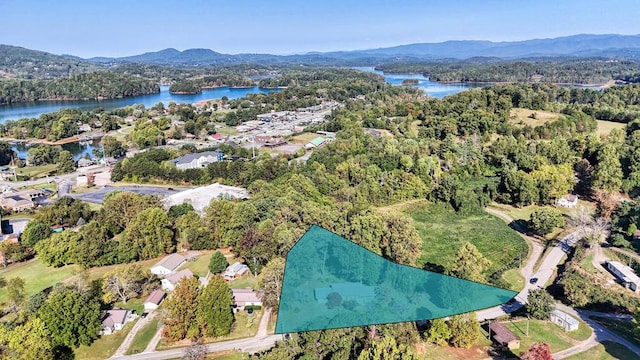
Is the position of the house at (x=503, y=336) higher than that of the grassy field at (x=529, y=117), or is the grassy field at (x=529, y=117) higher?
the grassy field at (x=529, y=117)

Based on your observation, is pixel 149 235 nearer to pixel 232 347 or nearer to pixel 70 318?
pixel 70 318

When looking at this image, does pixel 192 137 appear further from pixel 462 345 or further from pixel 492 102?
pixel 462 345

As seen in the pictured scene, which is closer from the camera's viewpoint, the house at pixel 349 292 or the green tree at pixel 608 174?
the house at pixel 349 292

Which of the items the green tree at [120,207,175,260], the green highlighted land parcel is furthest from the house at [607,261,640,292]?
the green tree at [120,207,175,260]

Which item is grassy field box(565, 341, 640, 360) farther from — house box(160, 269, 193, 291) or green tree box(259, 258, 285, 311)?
house box(160, 269, 193, 291)

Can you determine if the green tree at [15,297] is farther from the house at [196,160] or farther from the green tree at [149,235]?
the house at [196,160]

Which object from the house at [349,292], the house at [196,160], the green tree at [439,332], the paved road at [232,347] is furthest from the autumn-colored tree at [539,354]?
the house at [196,160]
